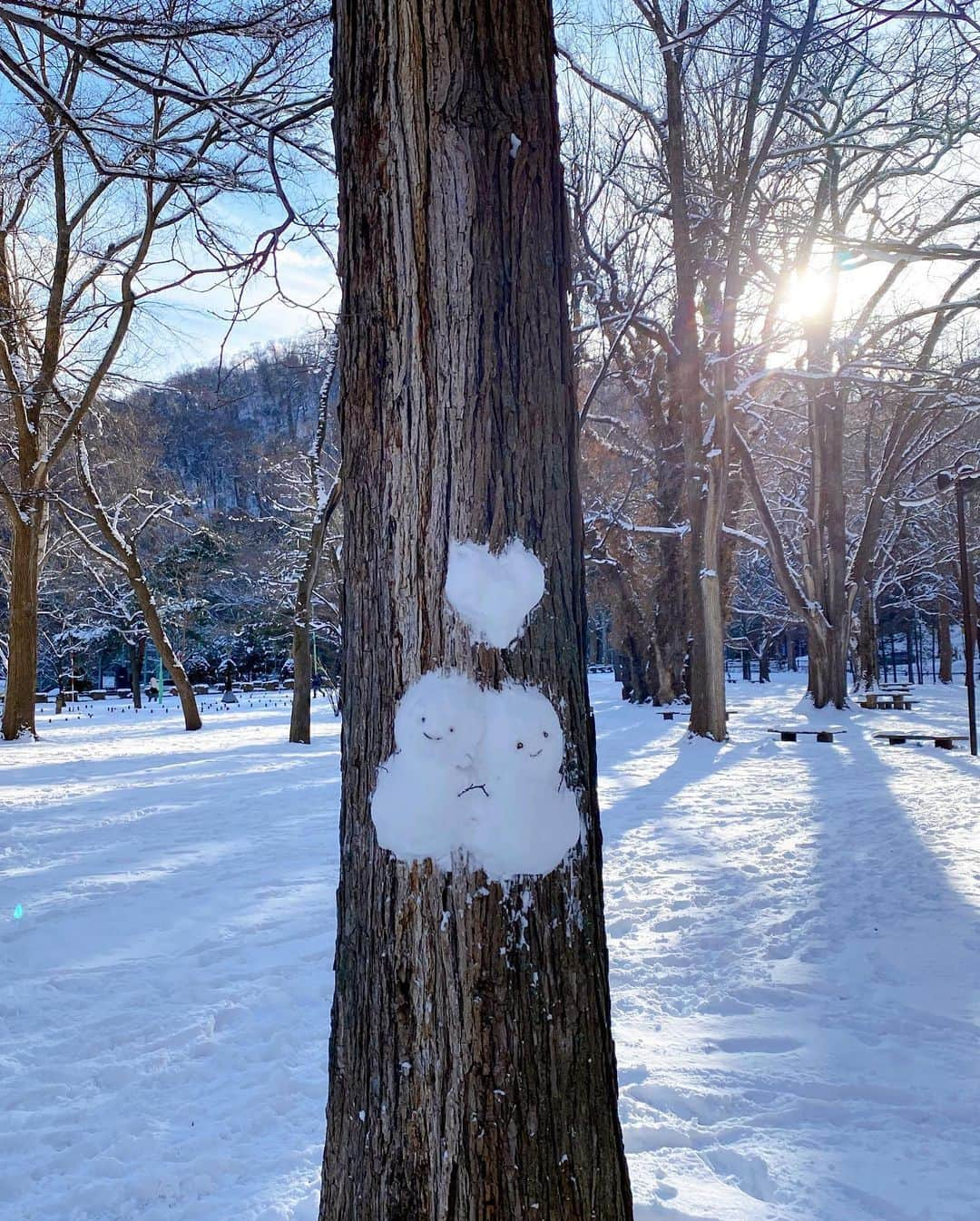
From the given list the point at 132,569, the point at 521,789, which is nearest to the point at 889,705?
the point at 132,569

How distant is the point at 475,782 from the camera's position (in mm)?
1673

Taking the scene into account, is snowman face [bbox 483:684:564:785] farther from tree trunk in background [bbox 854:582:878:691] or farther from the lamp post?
tree trunk in background [bbox 854:582:878:691]

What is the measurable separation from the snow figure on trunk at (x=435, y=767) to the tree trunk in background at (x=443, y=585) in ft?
0.12

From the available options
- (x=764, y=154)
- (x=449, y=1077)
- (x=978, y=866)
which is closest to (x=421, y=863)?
(x=449, y=1077)

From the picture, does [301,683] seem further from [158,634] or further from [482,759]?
[482,759]

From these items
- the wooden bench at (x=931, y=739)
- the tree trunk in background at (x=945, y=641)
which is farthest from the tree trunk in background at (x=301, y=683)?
the tree trunk in background at (x=945, y=641)

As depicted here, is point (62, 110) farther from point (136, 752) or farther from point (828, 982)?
Result: point (136, 752)

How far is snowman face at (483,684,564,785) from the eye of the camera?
1666mm

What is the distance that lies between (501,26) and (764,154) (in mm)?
12039

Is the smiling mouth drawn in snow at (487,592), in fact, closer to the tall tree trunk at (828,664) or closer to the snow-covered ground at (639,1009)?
the snow-covered ground at (639,1009)

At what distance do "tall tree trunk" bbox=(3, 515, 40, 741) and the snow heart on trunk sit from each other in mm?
15227

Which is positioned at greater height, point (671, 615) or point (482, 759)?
point (671, 615)

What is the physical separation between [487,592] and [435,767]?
365mm

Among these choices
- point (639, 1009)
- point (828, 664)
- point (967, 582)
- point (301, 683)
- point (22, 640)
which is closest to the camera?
point (639, 1009)
